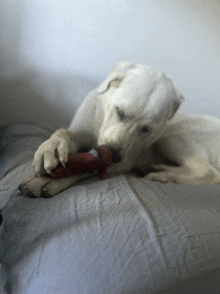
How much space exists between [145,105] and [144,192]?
10.6 inches

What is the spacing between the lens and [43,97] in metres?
0.95

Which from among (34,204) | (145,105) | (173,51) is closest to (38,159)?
(34,204)

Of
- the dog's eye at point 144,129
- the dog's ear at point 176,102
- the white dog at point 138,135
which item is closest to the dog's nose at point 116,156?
the white dog at point 138,135

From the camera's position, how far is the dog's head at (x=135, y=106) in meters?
0.79

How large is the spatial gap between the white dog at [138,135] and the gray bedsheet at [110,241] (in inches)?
3.7

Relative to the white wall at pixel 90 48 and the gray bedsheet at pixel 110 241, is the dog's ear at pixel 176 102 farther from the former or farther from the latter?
the gray bedsheet at pixel 110 241

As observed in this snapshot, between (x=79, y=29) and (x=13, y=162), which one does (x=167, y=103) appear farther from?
(x=13, y=162)

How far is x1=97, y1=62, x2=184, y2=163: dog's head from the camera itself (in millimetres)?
788

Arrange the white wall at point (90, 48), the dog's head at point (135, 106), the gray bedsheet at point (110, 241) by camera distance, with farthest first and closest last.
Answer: the white wall at point (90, 48), the dog's head at point (135, 106), the gray bedsheet at point (110, 241)

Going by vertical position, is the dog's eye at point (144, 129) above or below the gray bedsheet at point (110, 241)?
above

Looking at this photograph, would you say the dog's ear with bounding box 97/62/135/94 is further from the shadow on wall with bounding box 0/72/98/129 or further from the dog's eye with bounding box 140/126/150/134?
the dog's eye with bounding box 140/126/150/134

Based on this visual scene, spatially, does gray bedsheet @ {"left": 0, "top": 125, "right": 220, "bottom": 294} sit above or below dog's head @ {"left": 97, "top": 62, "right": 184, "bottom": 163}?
below

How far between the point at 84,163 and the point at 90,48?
457mm

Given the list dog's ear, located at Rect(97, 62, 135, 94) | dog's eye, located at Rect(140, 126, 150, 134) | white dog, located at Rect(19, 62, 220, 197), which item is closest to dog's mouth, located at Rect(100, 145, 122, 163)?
white dog, located at Rect(19, 62, 220, 197)
